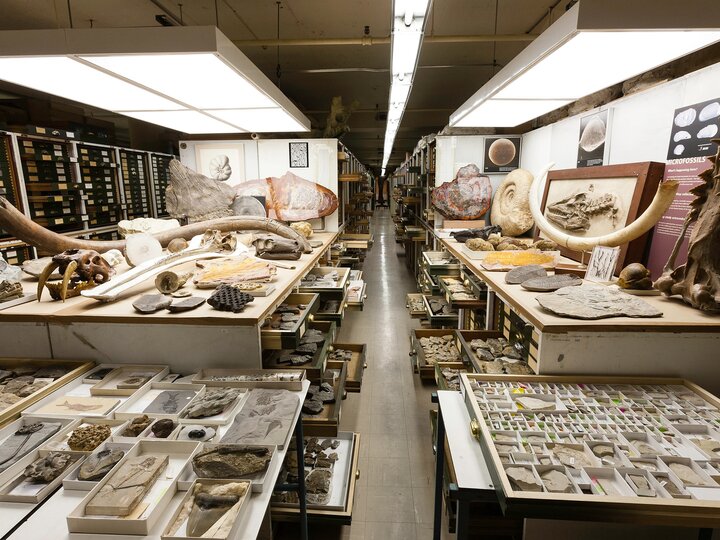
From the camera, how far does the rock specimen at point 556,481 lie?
122cm

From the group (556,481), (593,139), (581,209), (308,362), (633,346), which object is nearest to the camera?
(556,481)

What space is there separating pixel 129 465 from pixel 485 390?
1.41m

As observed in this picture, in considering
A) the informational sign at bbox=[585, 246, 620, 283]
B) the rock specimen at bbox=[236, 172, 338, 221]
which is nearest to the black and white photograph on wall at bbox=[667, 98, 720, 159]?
the informational sign at bbox=[585, 246, 620, 283]

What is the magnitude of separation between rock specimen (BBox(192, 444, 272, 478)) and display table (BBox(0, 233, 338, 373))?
693mm

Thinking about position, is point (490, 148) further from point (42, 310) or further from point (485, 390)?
point (42, 310)

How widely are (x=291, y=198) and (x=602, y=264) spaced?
13.0 ft

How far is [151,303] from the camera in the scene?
2.12 metres

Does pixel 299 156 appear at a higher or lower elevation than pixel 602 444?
higher

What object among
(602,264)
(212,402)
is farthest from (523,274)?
(212,402)

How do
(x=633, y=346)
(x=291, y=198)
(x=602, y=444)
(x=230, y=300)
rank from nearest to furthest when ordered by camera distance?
(x=602, y=444), (x=633, y=346), (x=230, y=300), (x=291, y=198)

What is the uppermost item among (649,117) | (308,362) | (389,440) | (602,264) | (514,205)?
(649,117)

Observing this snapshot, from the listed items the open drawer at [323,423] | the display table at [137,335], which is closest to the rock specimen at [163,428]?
the display table at [137,335]

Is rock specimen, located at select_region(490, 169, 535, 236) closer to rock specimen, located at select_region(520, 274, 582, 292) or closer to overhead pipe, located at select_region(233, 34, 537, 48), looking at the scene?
overhead pipe, located at select_region(233, 34, 537, 48)

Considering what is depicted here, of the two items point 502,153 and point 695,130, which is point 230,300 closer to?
point 695,130
